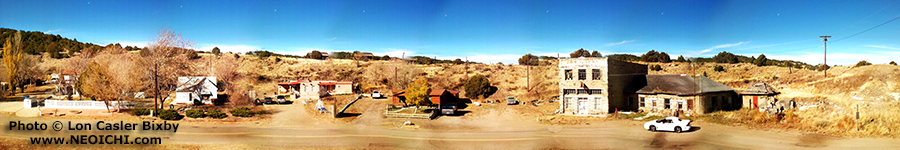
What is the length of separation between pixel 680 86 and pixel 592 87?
705 centimetres

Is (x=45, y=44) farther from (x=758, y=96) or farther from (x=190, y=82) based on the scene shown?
(x=758, y=96)

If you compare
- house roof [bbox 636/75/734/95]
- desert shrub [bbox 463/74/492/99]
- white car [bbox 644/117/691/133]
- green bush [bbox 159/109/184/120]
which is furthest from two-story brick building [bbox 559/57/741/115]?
green bush [bbox 159/109/184/120]

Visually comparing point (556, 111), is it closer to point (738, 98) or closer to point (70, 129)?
point (738, 98)

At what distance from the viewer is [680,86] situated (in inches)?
1304

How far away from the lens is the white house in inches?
1635

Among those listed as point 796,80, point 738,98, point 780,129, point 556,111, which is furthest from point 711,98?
point 796,80

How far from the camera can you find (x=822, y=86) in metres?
37.3

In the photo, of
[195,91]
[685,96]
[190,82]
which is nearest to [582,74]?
[685,96]

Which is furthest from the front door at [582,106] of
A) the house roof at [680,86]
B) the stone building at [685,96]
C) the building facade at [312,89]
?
the building facade at [312,89]

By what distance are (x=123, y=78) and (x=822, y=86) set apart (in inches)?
2447

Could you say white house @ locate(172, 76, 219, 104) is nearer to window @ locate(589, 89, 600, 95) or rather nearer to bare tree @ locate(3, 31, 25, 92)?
bare tree @ locate(3, 31, 25, 92)

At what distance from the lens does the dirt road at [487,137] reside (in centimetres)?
2022

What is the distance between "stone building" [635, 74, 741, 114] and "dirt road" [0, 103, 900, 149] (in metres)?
5.19

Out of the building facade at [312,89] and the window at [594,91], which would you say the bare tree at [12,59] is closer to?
the building facade at [312,89]
